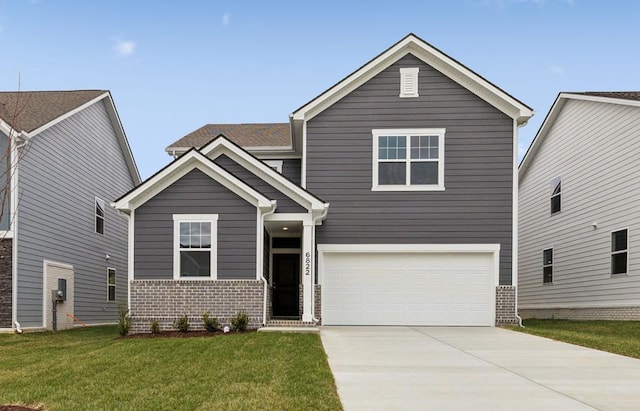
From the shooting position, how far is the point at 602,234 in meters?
17.6

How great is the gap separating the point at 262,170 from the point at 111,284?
11.1 metres

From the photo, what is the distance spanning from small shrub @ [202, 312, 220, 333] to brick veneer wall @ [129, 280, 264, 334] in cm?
17

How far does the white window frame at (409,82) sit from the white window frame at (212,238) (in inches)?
255

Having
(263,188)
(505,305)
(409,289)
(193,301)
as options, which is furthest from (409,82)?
(193,301)

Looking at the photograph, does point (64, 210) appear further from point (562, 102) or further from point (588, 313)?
point (562, 102)

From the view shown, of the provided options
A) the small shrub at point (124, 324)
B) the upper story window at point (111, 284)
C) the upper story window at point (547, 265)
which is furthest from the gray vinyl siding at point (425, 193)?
the upper story window at point (111, 284)

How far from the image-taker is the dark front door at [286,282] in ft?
56.5

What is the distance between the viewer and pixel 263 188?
1465cm

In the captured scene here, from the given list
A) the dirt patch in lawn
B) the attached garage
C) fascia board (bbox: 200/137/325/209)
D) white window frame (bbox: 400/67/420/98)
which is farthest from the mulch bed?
white window frame (bbox: 400/67/420/98)

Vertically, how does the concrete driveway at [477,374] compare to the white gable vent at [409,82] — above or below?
below

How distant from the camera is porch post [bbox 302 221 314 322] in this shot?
14172 millimetres

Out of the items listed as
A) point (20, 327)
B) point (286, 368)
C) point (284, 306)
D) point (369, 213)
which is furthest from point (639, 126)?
point (20, 327)

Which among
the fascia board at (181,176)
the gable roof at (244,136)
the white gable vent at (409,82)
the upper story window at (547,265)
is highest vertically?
the white gable vent at (409,82)

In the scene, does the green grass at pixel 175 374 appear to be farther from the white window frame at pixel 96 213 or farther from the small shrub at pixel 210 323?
the white window frame at pixel 96 213
